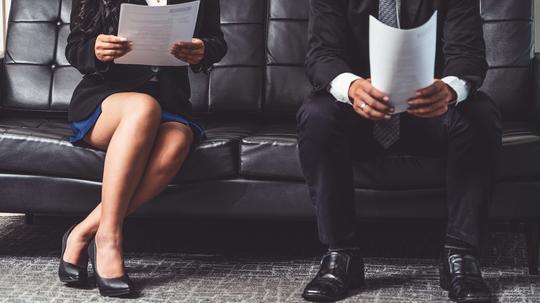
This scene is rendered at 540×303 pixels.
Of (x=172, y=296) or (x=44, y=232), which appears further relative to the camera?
(x=44, y=232)

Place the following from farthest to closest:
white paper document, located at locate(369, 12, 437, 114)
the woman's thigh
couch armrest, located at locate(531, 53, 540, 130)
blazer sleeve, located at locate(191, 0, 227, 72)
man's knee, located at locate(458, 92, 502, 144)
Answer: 1. couch armrest, located at locate(531, 53, 540, 130)
2. blazer sleeve, located at locate(191, 0, 227, 72)
3. the woman's thigh
4. man's knee, located at locate(458, 92, 502, 144)
5. white paper document, located at locate(369, 12, 437, 114)

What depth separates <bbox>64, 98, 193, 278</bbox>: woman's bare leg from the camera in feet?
7.42

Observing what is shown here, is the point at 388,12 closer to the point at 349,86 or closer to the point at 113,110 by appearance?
the point at 349,86

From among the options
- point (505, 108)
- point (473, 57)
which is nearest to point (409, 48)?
point (473, 57)

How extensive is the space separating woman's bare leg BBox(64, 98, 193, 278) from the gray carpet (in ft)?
0.38

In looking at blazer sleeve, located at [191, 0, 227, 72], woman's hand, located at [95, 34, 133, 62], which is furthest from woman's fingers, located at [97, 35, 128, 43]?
blazer sleeve, located at [191, 0, 227, 72]

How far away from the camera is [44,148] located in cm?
241

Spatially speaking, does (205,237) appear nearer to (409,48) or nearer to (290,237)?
(290,237)

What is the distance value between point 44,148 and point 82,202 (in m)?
0.18

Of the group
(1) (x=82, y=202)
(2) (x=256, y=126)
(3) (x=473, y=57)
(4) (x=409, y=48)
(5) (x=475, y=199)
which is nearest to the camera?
(4) (x=409, y=48)

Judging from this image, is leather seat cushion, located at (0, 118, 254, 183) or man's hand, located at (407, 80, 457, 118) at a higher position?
man's hand, located at (407, 80, 457, 118)

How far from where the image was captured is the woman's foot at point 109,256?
2186 millimetres

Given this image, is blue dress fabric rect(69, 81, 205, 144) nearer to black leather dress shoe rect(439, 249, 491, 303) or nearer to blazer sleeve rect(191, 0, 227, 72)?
blazer sleeve rect(191, 0, 227, 72)

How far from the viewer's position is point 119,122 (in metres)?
2.26
